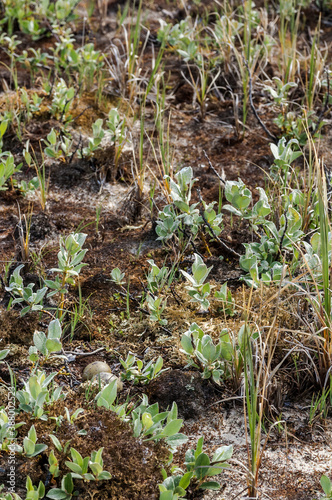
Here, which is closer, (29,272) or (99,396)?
(99,396)

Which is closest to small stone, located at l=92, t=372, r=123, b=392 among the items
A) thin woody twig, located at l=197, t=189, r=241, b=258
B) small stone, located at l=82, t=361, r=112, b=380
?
small stone, located at l=82, t=361, r=112, b=380

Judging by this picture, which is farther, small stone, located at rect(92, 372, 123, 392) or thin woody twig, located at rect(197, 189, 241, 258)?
thin woody twig, located at rect(197, 189, 241, 258)

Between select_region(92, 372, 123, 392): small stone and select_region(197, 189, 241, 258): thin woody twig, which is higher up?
select_region(197, 189, 241, 258): thin woody twig

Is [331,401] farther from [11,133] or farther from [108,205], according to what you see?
[11,133]

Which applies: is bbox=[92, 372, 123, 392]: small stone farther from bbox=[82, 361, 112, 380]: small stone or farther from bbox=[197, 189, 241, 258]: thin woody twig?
bbox=[197, 189, 241, 258]: thin woody twig

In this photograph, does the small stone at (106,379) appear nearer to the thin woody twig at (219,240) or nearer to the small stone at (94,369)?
the small stone at (94,369)

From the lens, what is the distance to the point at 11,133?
12.1ft

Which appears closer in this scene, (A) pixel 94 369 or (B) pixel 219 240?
(A) pixel 94 369

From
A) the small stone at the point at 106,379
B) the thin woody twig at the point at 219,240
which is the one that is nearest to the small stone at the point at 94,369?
the small stone at the point at 106,379

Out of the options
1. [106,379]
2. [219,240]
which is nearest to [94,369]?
[106,379]

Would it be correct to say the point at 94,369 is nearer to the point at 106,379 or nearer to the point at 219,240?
the point at 106,379

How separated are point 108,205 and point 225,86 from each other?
156 cm

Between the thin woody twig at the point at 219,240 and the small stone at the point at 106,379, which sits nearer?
the small stone at the point at 106,379

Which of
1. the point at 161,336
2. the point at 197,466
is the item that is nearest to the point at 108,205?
the point at 161,336
